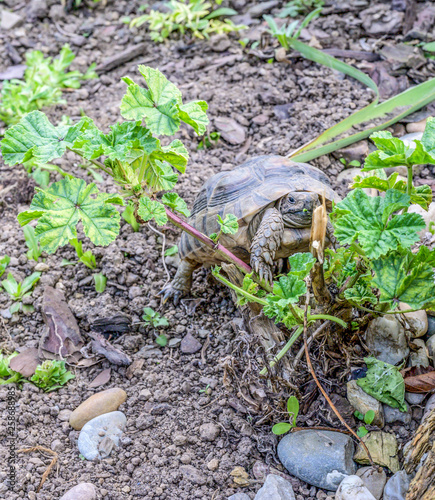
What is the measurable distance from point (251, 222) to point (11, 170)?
7.59 feet

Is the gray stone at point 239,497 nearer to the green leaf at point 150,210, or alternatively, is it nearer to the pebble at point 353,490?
the pebble at point 353,490

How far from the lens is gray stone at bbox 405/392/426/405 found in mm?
2521

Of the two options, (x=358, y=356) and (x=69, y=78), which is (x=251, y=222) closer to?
(x=358, y=356)

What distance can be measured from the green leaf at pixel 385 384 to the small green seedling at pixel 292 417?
0.33 meters

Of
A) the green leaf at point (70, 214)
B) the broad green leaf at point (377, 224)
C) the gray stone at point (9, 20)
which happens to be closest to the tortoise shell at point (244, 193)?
the green leaf at point (70, 214)

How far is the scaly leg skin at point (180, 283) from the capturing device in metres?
3.33

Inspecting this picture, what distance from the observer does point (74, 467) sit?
2523mm

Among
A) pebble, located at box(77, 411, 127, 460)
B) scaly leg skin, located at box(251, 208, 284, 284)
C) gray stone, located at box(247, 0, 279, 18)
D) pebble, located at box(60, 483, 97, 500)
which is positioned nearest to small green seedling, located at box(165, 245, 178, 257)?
scaly leg skin, located at box(251, 208, 284, 284)

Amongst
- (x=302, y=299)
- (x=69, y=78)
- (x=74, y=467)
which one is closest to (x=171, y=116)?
(x=302, y=299)

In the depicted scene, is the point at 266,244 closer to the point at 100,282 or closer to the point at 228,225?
the point at 228,225

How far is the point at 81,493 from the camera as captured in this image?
2332 mm

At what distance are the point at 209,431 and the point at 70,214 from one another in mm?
1232

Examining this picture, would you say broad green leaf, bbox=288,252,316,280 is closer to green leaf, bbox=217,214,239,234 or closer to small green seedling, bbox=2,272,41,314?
green leaf, bbox=217,214,239,234

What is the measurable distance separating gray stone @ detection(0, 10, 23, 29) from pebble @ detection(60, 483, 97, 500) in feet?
17.0
